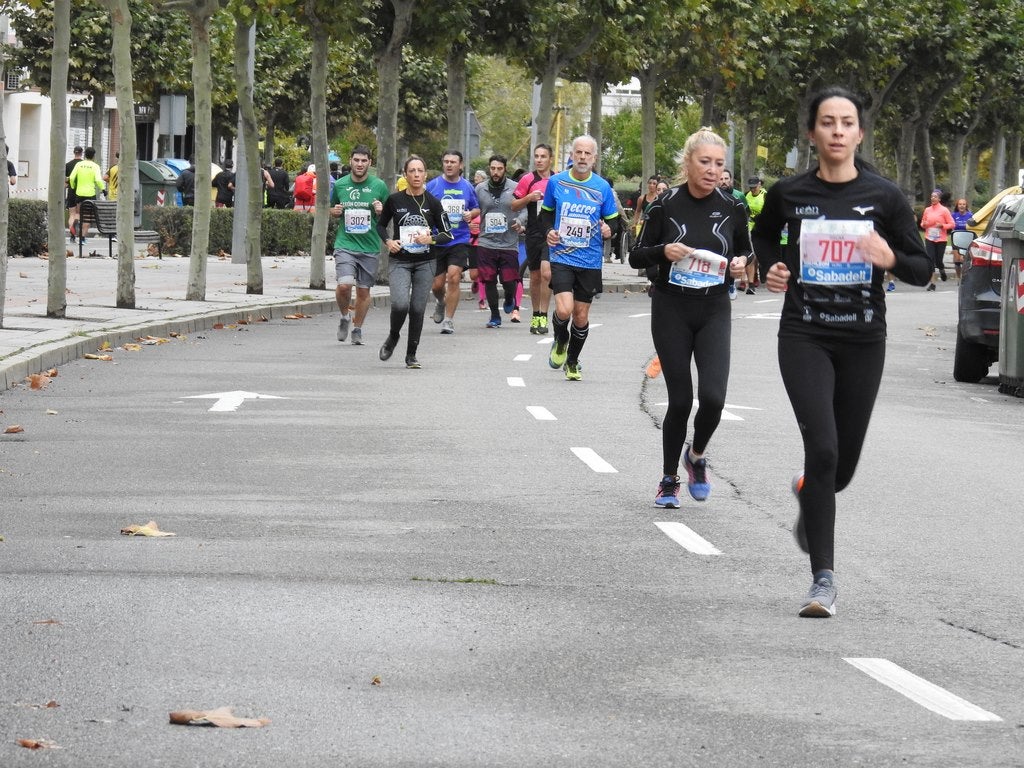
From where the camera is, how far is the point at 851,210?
7.25 metres

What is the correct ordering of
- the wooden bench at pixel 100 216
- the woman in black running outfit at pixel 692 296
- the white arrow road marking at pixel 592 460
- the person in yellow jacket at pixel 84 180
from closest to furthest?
the woman in black running outfit at pixel 692 296 < the white arrow road marking at pixel 592 460 < the wooden bench at pixel 100 216 < the person in yellow jacket at pixel 84 180

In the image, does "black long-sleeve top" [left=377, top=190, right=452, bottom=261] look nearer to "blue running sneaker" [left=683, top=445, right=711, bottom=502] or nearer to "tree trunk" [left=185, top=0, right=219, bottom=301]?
"tree trunk" [left=185, top=0, right=219, bottom=301]

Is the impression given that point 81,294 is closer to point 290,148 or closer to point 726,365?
point 726,365

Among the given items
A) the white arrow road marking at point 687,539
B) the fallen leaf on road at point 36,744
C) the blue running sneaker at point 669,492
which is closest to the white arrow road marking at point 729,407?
the blue running sneaker at point 669,492

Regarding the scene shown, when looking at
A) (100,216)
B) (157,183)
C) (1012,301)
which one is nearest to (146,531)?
(1012,301)

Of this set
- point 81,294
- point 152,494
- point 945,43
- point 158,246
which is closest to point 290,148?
point 945,43

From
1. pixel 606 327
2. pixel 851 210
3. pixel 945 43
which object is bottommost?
pixel 606 327

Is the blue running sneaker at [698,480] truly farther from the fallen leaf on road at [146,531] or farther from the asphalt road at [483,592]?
the fallen leaf on road at [146,531]

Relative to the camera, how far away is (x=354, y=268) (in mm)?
19844

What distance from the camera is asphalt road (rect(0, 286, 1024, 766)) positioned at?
17.4 ft

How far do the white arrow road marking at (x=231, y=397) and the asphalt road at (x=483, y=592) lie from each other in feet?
0.26

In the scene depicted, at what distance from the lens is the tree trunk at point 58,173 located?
20391mm

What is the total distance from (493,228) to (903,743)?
1861 cm

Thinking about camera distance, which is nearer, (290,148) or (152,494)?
(152,494)
